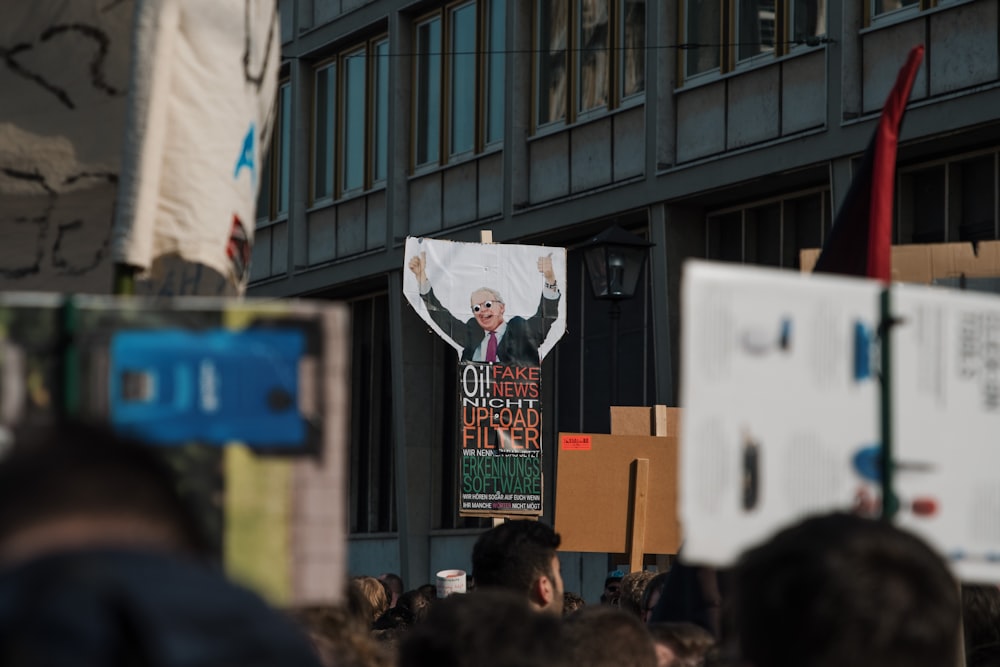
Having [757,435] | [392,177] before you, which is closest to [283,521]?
[757,435]

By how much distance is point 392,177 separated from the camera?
2597 cm

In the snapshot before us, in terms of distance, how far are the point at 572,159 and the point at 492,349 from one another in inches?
382

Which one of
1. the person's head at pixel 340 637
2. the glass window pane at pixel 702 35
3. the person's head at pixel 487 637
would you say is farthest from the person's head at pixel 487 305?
the person's head at pixel 487 637

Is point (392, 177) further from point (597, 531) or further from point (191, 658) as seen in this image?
point (191, 658)

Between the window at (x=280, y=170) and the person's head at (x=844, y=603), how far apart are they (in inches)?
1095

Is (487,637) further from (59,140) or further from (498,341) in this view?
(498,341)

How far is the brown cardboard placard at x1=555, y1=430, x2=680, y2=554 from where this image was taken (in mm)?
9156

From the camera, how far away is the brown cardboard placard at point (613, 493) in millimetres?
9156

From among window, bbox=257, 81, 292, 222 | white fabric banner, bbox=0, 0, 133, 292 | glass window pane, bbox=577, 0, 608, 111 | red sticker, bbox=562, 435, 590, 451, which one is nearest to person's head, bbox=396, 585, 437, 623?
red sticker, bbox=562, 435, 590, 451

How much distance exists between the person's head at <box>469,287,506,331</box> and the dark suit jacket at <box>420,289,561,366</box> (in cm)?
9

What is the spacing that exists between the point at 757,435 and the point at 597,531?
685 cm

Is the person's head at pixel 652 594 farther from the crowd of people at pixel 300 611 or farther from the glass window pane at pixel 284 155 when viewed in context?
the glass window pane at pixel 284 155

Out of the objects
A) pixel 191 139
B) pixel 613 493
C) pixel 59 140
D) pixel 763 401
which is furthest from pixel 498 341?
pixel 763 401

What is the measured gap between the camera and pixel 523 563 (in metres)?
5.15
